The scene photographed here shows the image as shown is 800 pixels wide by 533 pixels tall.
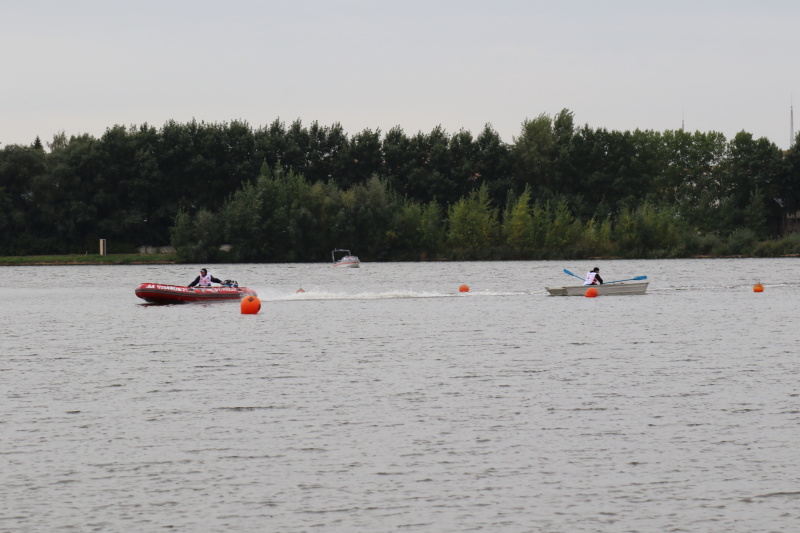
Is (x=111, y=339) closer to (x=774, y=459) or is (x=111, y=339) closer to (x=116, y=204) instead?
(x=774, y=459)

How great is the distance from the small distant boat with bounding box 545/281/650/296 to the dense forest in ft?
224

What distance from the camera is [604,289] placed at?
222ft

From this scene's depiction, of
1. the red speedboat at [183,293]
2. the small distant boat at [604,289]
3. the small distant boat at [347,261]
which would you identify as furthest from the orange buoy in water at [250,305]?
the small distant boat at [347,261]

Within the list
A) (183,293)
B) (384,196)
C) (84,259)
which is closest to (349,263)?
(384,196)

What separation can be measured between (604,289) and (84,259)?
8008cm

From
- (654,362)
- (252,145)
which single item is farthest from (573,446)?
(252,145)

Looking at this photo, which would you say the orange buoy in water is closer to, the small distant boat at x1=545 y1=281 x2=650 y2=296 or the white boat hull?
the small distant boat at x1=545 y1=281 x2=650 y2=296

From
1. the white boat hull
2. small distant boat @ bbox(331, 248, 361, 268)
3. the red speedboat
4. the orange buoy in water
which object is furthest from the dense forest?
the orange buoy in water

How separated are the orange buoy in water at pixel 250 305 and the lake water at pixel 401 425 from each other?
362 centimetres

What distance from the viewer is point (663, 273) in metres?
108

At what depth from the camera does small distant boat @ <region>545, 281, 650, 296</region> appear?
221 feet

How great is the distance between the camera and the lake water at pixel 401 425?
56.9 feet

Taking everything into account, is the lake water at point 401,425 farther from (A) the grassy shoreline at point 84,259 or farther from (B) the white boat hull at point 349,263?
(A) the grassy shoreline at point 84,259

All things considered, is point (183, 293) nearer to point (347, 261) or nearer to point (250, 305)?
point (250, 305)
